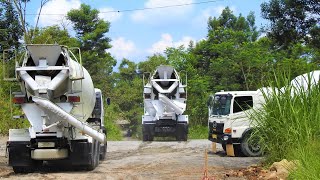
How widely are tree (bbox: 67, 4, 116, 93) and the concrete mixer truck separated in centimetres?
3105

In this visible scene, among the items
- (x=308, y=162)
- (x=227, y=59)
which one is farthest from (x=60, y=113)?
(x=227, y=59)

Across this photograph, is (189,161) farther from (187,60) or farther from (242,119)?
(187,60)

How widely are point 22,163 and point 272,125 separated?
21.8ft

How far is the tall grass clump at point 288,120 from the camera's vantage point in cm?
1172

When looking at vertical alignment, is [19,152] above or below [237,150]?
above

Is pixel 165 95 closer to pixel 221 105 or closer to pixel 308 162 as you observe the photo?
pixel 221 105

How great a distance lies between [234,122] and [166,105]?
859 cm

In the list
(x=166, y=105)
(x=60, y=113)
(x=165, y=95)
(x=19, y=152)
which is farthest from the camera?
(x=166, y=105)

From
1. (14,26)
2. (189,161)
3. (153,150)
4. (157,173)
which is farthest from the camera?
(14,26)

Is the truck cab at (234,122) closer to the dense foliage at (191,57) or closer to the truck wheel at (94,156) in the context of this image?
the truck wheel at (94,156)

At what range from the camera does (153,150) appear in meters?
22.2

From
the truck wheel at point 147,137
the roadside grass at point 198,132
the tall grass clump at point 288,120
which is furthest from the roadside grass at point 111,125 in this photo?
the tall grass clump at point 288,120

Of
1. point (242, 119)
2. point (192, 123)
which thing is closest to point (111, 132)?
point (192, 123)

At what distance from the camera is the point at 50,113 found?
1346 cm
